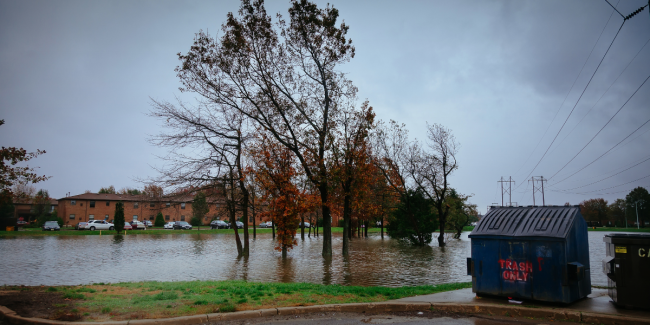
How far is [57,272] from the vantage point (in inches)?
651

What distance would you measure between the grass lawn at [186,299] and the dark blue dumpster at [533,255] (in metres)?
1.82

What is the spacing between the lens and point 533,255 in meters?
8.06

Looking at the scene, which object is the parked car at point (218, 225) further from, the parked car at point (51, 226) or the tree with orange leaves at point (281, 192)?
the tree with orange leaves at point (281, 192)

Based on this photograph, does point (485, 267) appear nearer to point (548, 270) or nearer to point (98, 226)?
point (548, 270)

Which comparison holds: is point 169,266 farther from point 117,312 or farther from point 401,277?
point 117,312

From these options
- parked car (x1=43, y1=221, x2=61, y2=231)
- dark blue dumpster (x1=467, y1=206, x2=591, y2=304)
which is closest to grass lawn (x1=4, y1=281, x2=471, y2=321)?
dark blue dumpster (x1=467, y1=206, x2=591, y2=304)

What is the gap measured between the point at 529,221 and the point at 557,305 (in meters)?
1.77

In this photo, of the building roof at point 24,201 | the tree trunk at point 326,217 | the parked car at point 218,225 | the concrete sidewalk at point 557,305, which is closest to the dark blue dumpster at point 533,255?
the concrete sidewalk at point 557,305

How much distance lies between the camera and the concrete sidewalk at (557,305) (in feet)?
23.2

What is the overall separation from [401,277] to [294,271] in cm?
492

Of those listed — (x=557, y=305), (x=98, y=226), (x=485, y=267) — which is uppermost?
(x=485, y=267)

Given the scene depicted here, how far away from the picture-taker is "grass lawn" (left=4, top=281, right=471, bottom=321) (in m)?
6.97

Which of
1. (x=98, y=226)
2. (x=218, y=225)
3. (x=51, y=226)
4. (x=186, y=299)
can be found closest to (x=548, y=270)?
(x=186, y=299)

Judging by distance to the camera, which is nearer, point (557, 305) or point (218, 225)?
point (557, 305)
